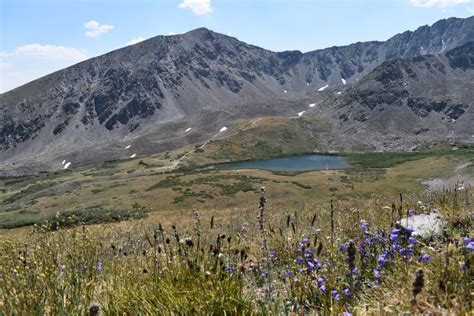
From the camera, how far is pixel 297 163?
15700cm

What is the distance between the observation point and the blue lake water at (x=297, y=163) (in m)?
146

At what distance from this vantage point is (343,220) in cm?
1001

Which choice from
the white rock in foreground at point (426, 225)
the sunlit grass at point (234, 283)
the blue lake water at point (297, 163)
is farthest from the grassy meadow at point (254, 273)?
the blue lake water at point (297, 163)

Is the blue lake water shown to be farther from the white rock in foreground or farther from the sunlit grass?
the sunlit grass

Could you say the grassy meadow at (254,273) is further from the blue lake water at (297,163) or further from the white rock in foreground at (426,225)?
the blue lake water at (297,163)

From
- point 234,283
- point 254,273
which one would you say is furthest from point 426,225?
point 234,283

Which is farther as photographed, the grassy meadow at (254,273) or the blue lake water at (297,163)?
the blue lake water at (297,163)

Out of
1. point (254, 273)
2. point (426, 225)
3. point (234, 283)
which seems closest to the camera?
point (234, 283)

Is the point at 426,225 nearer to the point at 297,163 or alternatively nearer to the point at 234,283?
the point at 234,283

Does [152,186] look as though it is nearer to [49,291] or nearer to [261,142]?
[261,142]

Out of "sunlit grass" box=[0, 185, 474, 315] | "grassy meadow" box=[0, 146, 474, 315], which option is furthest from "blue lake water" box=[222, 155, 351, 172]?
"sunlit grass" box=[0, 185, 474, 315]

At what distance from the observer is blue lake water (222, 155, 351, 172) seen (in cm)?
14562

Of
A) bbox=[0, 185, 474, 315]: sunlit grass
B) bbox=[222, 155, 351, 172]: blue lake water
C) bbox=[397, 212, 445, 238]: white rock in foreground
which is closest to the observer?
bbox=[0, 185, 474, 315]: sunlit grass

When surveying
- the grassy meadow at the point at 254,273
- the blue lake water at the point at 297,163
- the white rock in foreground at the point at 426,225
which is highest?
the grassy meadow at the point at 254,273
